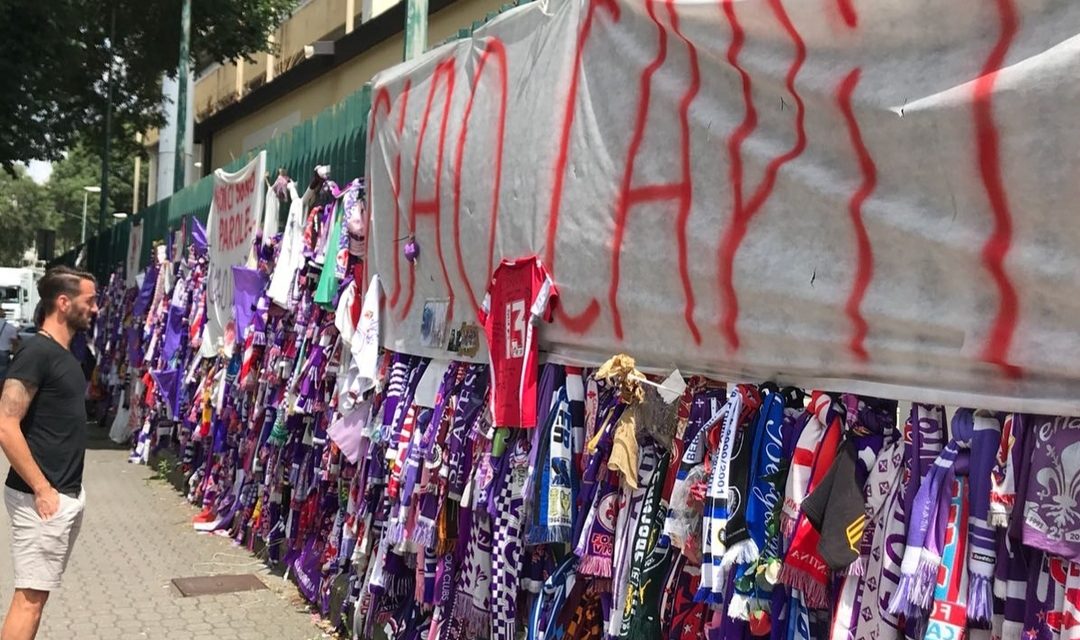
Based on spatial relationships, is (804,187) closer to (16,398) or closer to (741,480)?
(741,480)

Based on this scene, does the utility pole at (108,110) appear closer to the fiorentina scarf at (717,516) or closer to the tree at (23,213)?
the fiorentina scarf at (717,516)

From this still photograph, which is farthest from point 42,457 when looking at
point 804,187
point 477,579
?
point 804,187

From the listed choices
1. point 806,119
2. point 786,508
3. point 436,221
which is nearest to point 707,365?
point 786,508

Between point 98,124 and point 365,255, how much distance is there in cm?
1717

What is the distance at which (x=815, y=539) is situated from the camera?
247 centimetres

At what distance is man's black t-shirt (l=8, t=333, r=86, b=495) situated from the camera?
14.4ft

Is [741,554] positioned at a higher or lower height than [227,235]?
lower

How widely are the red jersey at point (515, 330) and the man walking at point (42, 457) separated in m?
1.98

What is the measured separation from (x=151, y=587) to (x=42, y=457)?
222 cm

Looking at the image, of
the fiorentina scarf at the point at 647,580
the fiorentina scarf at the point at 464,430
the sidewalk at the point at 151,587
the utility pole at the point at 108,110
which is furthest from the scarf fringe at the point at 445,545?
the utility pole at the point at 108,110

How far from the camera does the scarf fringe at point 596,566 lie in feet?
10.6

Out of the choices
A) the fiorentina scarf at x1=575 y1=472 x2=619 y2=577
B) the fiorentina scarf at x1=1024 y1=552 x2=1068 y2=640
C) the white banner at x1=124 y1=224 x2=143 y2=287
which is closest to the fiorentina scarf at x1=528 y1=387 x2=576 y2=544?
the fiorentina scarf at x1=575 y1=472 x2=619 y2=577

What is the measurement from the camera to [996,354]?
2.18 metres

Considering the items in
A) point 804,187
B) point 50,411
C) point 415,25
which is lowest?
point 50,411
